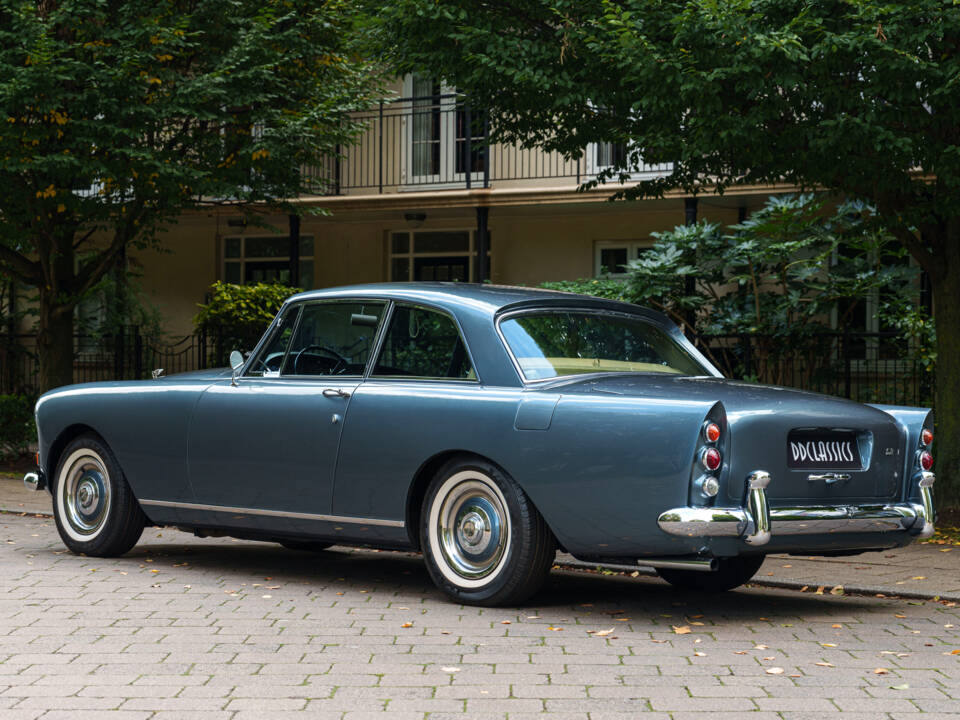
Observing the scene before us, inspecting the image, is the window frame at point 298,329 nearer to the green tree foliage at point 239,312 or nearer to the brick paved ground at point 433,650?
the brick paved ground at point 433,650

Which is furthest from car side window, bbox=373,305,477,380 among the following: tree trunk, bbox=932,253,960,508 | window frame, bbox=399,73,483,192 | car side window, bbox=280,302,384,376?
window frame, bbox=399,73,483,192

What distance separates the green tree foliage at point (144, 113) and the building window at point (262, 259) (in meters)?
7.03

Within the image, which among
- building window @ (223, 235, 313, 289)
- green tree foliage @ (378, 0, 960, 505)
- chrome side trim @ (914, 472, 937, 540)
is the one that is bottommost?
chrome side trim @ (914, 472, 937, 540)

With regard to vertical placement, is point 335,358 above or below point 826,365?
above

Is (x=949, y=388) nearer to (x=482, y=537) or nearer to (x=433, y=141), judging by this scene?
(x=482, y=537)

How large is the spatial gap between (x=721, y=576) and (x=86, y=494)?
4046 mm

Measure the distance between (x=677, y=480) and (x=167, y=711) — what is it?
2.44 m

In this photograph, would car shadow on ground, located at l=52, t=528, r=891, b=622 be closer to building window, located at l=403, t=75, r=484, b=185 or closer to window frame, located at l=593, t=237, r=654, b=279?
window frame, located at l=593, t=237, r=654, b=279

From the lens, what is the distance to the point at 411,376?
7.25m

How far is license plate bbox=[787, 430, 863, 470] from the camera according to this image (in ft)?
20.7

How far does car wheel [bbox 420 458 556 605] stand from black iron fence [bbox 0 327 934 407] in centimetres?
990

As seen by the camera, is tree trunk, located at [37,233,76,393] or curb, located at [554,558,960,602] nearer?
curb, located at [554,558,960,602]

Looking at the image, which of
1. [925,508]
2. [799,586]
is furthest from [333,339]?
[925,508]

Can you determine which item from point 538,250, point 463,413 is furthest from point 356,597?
point 538,250
